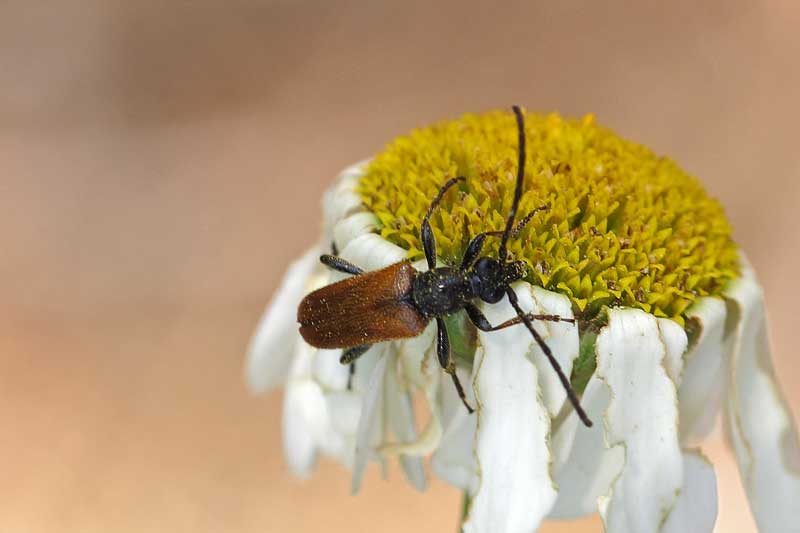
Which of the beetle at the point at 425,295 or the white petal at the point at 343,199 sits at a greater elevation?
the white petal at the point at 343,199

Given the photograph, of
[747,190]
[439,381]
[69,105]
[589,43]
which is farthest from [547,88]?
[439,381]

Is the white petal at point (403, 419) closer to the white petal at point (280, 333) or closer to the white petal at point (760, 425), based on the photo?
the white petal at point (280, 333)

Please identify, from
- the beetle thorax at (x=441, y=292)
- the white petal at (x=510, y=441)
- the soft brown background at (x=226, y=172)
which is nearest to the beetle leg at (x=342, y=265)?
the beetle thorax at (x=441, y=292)

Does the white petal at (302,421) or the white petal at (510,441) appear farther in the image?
the white petal at (302,421)

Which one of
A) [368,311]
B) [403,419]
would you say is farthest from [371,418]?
[368,311]

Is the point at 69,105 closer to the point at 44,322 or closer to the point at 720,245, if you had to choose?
the point at 44,322

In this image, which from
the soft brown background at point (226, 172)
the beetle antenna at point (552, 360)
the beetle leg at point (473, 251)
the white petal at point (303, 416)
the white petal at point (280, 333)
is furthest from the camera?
the soft brown background at point (226, 172)
